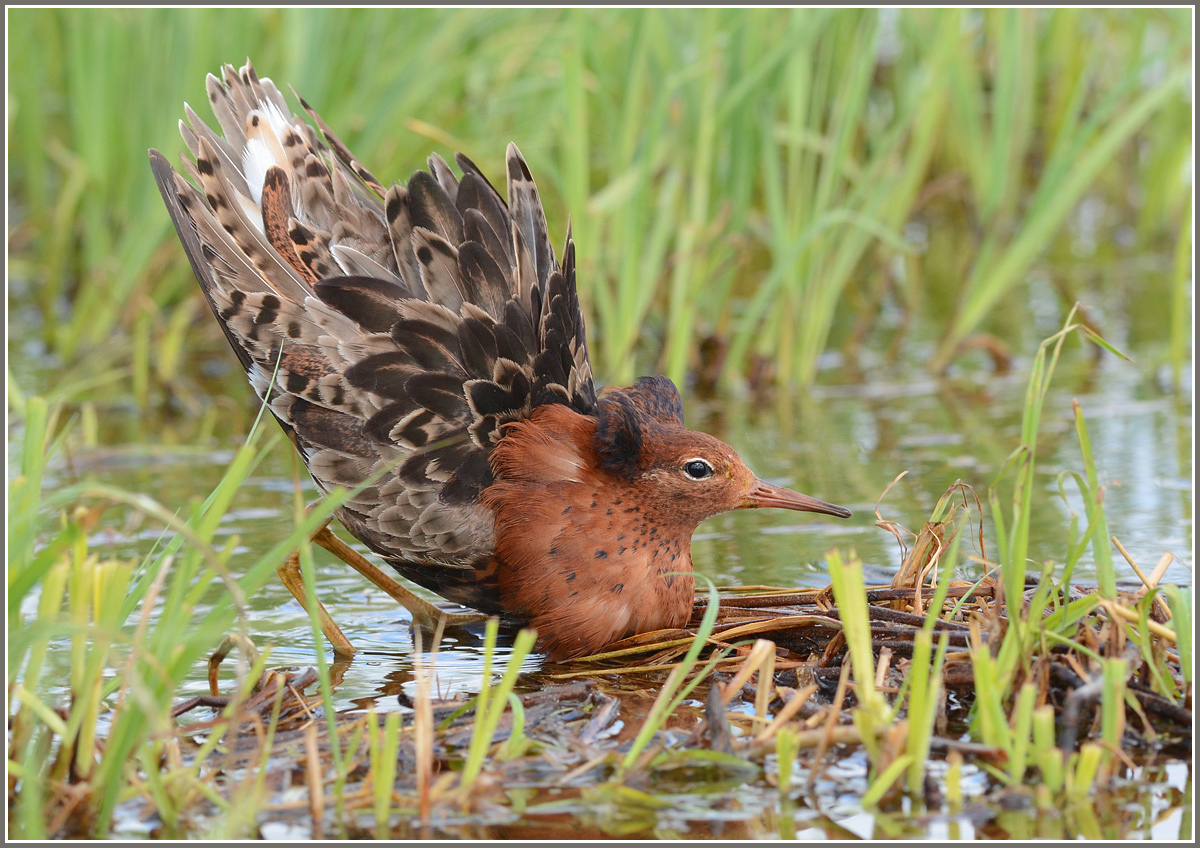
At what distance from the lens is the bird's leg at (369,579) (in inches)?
180

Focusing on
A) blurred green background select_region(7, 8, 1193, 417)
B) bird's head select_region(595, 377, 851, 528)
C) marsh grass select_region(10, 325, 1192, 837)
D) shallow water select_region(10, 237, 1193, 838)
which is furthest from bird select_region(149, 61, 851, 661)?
blurred green background select_region(7, 8, 1193, 417)

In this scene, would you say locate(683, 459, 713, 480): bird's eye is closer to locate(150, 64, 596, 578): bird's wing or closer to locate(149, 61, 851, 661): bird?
locate(149, 61, 851, 661): bird

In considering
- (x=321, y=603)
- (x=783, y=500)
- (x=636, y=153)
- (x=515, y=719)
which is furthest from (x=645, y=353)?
(x=515, y=719)

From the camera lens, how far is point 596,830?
3.19 m

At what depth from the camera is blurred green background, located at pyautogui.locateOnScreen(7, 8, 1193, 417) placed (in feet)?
23.1

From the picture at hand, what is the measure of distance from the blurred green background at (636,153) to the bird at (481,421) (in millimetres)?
1947

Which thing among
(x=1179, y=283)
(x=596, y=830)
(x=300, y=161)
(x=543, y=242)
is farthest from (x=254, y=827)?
(x=1179, y=283)

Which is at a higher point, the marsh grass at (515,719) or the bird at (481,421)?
the bird at (481,421)

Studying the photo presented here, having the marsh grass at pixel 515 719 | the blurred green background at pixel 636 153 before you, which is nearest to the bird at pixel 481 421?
the marsh grass at pixel 515 719

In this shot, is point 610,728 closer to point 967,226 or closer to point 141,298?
point 141,298

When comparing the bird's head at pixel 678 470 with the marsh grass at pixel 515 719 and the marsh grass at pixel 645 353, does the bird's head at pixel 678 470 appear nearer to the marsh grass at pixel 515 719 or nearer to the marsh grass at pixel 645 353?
the marsh grass at pixel 645 353

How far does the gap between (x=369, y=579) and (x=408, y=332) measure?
113cm

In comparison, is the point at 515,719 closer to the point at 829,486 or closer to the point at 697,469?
the point at 697,469

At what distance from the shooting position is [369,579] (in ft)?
16.7
